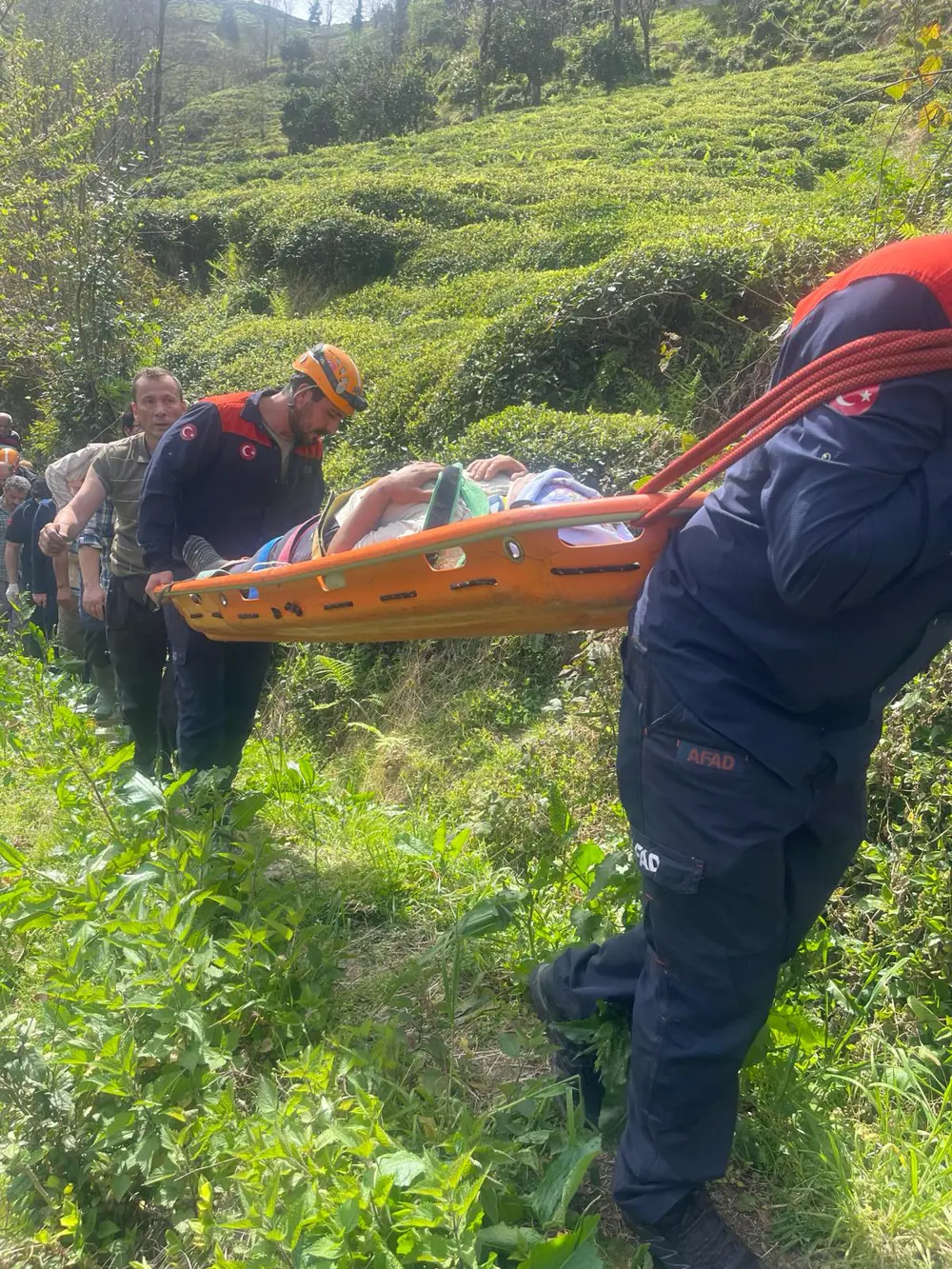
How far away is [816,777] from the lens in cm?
169

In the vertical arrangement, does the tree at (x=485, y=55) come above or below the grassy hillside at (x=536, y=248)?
above

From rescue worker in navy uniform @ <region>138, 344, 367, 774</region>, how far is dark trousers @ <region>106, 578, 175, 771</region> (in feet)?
2.27

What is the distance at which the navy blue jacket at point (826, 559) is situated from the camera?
4.52 feet

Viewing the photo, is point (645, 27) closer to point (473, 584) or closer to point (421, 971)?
point (473, 584)

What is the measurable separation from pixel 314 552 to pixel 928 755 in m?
2.10

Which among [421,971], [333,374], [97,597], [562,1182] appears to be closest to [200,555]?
[333,374]

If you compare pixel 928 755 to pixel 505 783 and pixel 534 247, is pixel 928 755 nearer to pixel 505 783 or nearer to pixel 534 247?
pixel 505 783

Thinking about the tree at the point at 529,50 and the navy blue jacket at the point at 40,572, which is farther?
the tree at the point at 529,50

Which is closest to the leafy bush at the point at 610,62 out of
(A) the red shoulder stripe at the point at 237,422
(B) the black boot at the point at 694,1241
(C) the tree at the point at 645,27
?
(C) the tree at the point at 645,27

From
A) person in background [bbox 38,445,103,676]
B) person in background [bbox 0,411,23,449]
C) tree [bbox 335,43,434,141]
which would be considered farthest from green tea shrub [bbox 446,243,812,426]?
tree [bbox 335,43,434,141]

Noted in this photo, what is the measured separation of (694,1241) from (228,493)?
9.92ft

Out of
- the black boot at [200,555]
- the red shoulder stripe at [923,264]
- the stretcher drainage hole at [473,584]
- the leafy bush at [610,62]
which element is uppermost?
the leafy bush at [610,62]

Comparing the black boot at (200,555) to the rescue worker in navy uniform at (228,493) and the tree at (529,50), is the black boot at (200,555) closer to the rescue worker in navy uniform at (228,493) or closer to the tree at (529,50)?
the rescue worker in navy uniform at (228,493)

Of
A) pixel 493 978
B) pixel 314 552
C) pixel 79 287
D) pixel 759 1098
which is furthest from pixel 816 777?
pixel 79 287
